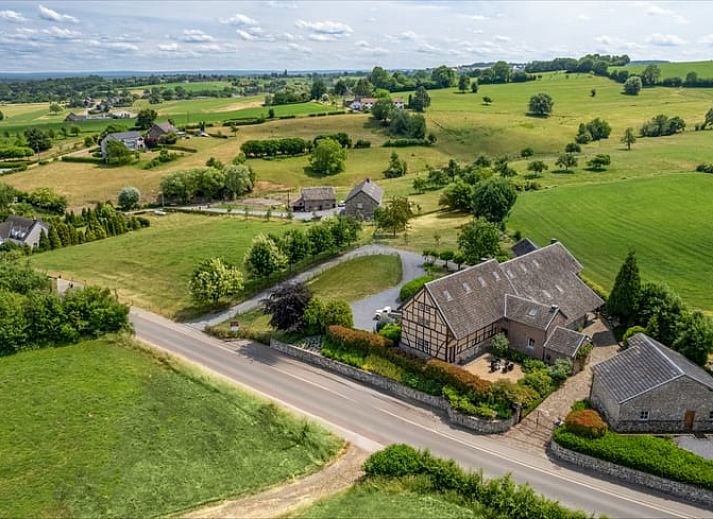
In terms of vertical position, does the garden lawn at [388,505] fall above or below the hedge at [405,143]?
below

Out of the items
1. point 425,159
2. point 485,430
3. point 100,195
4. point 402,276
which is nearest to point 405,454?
point 485,430

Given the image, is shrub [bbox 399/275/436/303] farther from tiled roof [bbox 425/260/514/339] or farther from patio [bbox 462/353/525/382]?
patio [bbox 462/353/525/382]

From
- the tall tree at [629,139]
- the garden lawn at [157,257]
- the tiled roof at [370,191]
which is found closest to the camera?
the garden lawn at [157,257]

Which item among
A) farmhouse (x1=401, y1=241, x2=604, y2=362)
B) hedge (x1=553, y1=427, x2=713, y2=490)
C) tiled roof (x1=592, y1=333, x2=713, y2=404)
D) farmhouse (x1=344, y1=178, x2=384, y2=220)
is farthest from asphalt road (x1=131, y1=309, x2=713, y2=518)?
farmhouse (x1=344, y1=178, x2=384, y2=220)

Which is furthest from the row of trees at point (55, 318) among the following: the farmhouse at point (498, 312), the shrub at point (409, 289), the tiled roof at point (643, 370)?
the tiled roof at point (643, 370)

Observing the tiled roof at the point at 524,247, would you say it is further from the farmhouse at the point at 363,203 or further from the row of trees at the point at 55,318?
the row of trees at the point at 55,318
